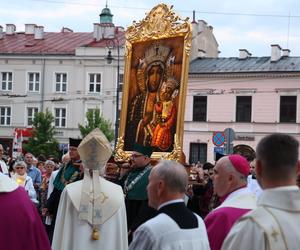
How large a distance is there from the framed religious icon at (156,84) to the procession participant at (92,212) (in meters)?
9.05

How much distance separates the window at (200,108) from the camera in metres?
43.7

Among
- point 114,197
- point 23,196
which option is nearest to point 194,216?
point 23,196

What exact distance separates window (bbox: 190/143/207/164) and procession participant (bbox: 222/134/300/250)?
129 ft

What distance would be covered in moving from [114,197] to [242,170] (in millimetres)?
2293

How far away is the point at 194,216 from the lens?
4.68 meters

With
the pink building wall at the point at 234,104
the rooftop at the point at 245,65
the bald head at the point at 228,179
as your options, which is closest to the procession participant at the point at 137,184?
the bald head at the point at 228,179

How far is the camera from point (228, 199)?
532cm

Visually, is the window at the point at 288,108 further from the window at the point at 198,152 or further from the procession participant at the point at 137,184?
the procession participant at the point at 137,184

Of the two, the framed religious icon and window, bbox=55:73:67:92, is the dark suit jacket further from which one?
window, bbox=55:73:67:92

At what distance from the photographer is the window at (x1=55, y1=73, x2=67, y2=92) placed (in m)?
49.8

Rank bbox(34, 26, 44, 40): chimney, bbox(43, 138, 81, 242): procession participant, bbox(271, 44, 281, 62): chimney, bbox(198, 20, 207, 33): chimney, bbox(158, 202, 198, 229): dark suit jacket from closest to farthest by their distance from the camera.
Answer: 1. bbox(158, 202, 198, 229): dark suit jacket
2. bbox(43, 138, 81, 242): procession participant
3. bbox(271, 44, 281, 62): chimney
4. bbox(198, 20, 207, 33): chimney
5. bbox(34, 26, 44, 40): chimney

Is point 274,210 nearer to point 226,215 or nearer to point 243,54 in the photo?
point 226,215

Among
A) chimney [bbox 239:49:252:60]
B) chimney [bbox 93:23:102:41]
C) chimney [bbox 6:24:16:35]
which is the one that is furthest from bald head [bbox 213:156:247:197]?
chimney [bbox 6:24:16:35]

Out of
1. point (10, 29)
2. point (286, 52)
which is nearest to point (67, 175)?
point (286, 52)
